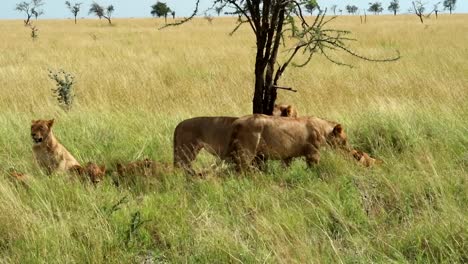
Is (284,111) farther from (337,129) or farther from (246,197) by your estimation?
(246,197)

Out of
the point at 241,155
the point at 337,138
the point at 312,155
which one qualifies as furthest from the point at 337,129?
the point at 241,155

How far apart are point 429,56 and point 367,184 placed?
9837 millimetres

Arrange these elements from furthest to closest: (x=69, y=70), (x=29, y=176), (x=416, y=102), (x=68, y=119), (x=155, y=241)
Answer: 1. (x=69, y=70)
2. (x=416, y=102)
3. (x=68, y=119)
4. (x=29, y=176)
5. (x=155, y=241)

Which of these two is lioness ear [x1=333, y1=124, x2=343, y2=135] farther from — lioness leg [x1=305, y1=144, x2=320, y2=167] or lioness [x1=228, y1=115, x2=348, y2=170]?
lioness leg [x1=305, y1=144, x2=320, y2=167]

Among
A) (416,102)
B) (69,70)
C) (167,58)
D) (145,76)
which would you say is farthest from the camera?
(167,58)

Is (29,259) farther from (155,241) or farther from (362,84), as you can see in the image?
(362,84)

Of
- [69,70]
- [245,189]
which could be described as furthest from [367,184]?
[69,70]

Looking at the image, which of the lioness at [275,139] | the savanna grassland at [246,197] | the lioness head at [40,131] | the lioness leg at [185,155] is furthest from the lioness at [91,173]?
the lioness at [275,139]

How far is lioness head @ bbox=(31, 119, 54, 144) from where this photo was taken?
4980 mm

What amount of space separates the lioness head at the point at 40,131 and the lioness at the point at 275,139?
1.69 metres

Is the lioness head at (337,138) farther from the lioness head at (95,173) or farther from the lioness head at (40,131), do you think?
the lioness head at (40,131)

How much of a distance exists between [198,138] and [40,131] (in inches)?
55.9

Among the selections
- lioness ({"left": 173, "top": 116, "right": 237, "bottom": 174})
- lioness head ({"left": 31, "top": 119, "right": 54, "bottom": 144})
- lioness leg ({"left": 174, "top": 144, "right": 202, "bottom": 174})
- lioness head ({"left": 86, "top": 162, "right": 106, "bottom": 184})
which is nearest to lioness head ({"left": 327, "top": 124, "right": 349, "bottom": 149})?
lioness ({"left": 173, "top": 116, "right": 237, "bottom": 174})

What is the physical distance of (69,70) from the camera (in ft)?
40.7
